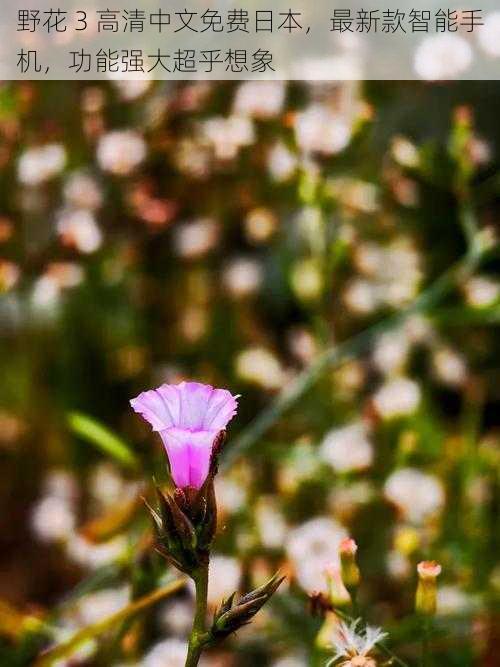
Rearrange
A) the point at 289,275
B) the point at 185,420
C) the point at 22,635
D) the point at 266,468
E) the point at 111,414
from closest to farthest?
1. the point at 185,420
2. the point at 22,635
3. the point at 289,275
4. the point at 266,468
5. the point at 111,414

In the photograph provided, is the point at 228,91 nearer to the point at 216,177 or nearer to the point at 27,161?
the point at 216,177

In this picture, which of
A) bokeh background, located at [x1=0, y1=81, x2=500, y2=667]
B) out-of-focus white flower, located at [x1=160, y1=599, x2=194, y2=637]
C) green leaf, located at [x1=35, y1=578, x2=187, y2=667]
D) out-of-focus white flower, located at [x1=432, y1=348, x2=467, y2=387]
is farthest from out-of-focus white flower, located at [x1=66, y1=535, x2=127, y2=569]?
out-of-focus white flower, located at [x1=432, y1=348, x2=467, y2=387]

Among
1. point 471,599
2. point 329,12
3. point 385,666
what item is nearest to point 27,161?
point 329,12

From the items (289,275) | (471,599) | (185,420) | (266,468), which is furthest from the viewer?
(266,468)

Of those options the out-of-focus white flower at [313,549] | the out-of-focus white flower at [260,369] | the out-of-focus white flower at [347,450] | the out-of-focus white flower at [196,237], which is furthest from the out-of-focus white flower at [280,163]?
the out-of-focus white flower at [313,549]

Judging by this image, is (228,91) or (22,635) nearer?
(22,635)

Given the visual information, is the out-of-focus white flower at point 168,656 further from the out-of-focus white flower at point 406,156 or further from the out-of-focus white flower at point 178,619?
the out-of-focus white flower at point 406,156

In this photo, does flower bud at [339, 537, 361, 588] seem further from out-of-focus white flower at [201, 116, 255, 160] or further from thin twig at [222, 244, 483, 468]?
out-of-focus white flower at [201, 116, 255, 160]
